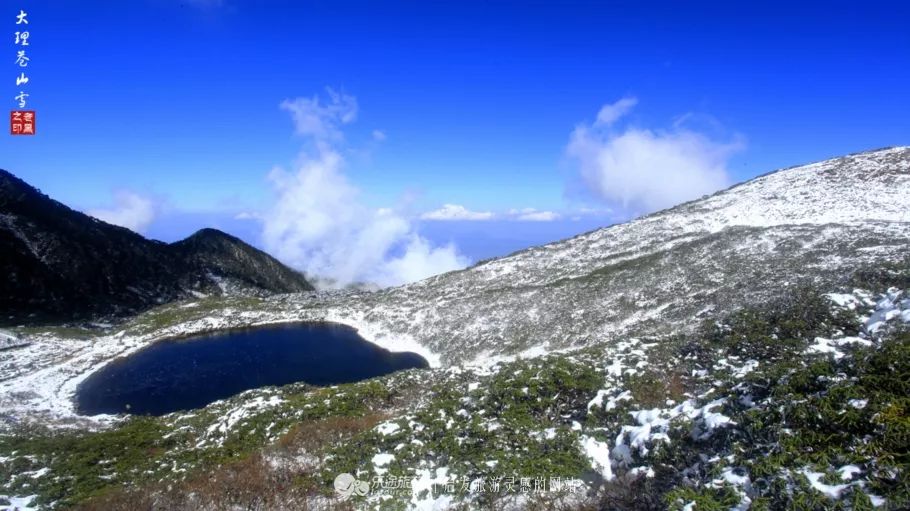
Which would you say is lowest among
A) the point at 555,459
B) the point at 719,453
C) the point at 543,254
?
the point at 555,459

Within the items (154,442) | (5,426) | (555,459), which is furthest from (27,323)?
(555,459)

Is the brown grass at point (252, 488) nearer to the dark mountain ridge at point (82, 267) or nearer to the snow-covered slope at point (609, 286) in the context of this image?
the snow-covered slope at point (609, 286)

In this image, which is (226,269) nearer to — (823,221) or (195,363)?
(195,363)

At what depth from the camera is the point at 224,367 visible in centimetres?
4547

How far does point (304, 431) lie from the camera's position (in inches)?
833

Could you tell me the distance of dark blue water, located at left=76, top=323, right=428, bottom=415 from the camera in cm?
3766

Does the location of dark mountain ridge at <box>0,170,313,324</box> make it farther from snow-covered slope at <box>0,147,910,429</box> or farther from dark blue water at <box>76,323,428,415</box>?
dark blue water at <box>76,323,428,415</box>

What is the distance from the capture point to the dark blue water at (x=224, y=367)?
37656 millimetres

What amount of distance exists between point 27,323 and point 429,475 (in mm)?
70805

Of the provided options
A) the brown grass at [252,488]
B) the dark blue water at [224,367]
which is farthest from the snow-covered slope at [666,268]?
the brown grass at [252,488]

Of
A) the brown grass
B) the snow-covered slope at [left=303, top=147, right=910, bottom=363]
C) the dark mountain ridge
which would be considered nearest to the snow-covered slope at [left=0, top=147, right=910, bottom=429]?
the snow-covered slope at [left=303, top=147, right=910, bottom=363]

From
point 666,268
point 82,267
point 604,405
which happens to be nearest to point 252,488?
point 604,405

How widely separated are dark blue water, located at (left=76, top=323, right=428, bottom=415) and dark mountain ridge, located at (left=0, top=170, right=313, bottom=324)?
81.5ft

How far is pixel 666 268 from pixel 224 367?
1883 inches
